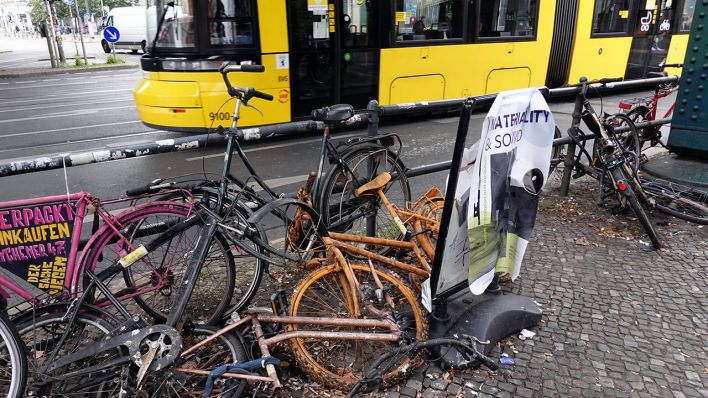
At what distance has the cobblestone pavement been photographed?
2.66 m

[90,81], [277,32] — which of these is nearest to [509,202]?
[277,32]

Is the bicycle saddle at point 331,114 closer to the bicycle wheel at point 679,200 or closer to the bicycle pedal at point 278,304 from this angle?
the bicycle pedal at point 278,304

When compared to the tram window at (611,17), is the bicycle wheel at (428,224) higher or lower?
lower

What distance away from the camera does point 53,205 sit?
2.54 meters

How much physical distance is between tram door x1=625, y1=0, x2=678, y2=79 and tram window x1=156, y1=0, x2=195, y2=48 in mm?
11081

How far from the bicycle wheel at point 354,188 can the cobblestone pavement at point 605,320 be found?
3.95 ft

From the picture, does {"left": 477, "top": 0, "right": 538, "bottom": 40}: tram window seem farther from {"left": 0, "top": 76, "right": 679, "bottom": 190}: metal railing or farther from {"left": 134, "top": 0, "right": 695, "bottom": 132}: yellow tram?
{"left": 0, "top": 76, "right": 679, "bottom": 190}: metal railing

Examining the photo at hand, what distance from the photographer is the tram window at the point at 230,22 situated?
24.7ft

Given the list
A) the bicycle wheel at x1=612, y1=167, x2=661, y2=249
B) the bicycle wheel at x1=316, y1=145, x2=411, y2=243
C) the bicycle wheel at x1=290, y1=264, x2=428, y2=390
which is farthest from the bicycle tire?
the bicycle wheel at x1=612, y1=167, x2=661, y2=249

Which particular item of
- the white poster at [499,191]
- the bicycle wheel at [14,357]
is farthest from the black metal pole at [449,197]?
the bicycle wheel at [14,357]

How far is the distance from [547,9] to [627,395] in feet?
34.3

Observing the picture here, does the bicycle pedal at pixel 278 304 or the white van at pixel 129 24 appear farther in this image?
the white van at pixel 129 24

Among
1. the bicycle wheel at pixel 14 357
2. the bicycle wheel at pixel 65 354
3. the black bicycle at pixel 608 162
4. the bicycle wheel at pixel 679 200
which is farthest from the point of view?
the bicycle wheel at pixel 679 200

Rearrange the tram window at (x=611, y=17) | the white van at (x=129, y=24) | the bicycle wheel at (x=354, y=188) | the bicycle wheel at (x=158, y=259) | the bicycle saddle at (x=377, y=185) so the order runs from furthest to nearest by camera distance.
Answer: the white van at (x=129, y=24), the tram window at (x=611, y=17), the bicycle wheel at (x=354, y=188), the bicycle saddle at (x=377, y=185), the bicycle wheel at (x=158, y=259)
